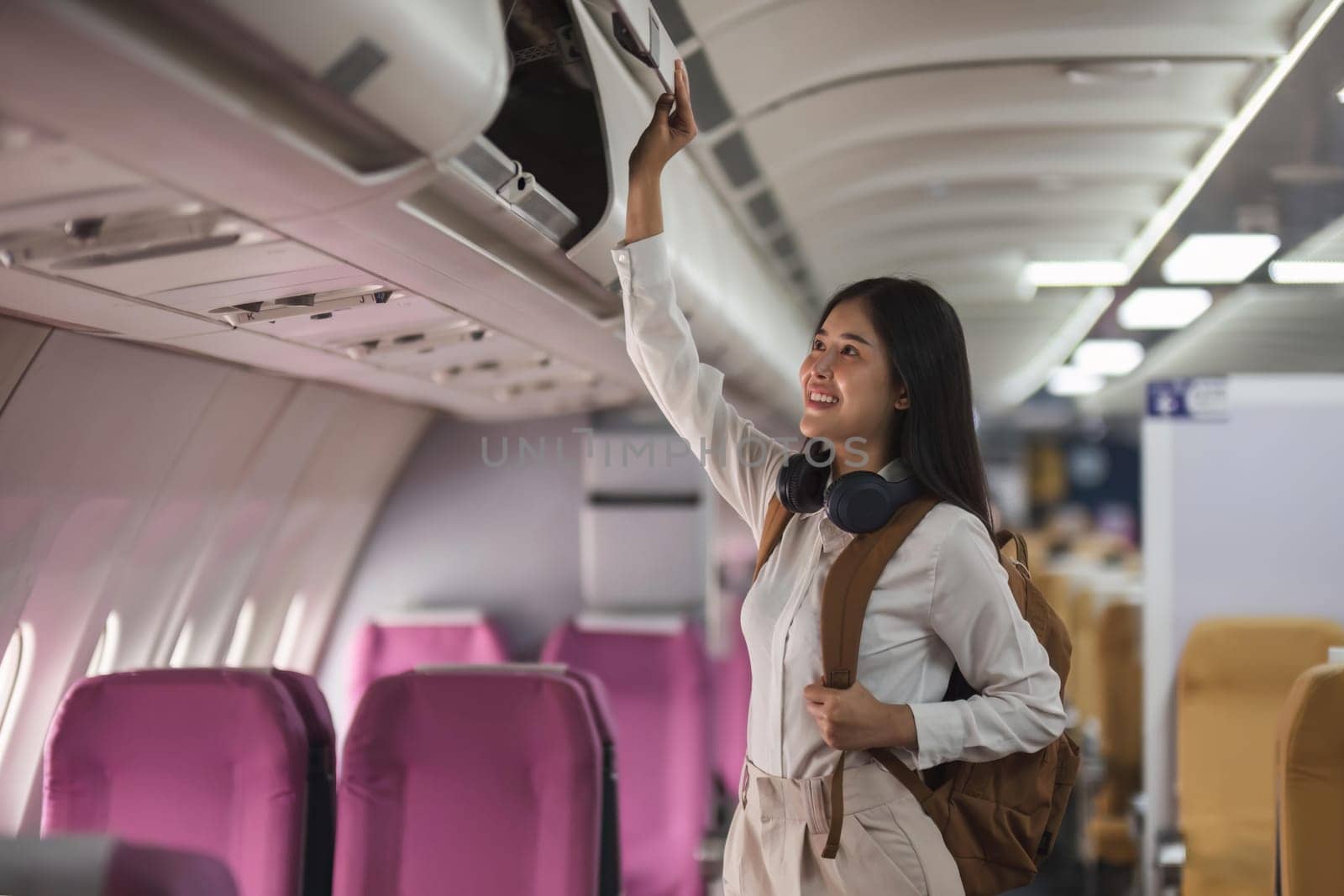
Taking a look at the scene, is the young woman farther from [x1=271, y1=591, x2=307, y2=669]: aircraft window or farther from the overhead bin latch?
[x1=271, y1=591, x2=307, y2=669]: aircraft window

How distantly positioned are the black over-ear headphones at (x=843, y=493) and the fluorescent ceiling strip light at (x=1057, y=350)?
131 inches

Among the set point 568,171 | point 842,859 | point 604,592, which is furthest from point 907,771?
point 604,592

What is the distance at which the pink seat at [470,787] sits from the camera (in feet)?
8.36

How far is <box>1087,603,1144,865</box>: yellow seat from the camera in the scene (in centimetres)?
532

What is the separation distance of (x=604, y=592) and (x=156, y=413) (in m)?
1.83

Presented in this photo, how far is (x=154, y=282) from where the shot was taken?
6.61ft

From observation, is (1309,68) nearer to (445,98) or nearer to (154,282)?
(445,98)

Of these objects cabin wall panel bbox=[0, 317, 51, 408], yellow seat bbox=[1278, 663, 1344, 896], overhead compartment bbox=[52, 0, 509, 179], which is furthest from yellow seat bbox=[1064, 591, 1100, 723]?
overhead compartment bbox=[52, 0, 509, 179]

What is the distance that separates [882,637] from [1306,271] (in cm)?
299

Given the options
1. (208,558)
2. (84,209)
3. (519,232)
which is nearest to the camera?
(84,209)

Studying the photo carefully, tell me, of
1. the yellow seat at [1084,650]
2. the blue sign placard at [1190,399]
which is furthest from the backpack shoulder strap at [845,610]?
the yellow seat at [1084,650]

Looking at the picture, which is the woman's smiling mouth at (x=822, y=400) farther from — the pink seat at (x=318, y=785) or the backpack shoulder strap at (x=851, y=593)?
the pink seat at (x=318, y=785)

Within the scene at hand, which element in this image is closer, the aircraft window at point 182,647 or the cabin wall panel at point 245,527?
the cabin wall panel at point 245,527

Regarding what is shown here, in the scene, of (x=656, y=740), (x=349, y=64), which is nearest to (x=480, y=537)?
(x=656, y=740)
